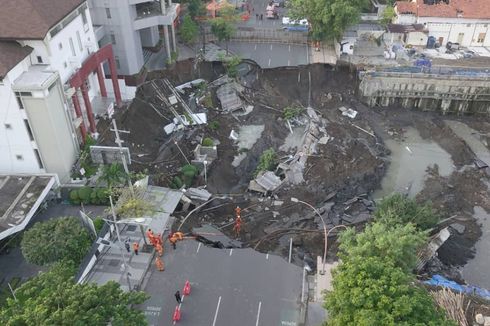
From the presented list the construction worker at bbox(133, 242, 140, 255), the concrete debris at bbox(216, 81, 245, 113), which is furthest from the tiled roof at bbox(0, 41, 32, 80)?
the concrete debris at bbox(216, 81, 245, 113)

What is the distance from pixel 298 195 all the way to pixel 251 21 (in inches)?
1448

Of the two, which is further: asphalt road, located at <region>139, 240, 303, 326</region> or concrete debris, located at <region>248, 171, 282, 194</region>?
concrete debris, located at <region>248, 171, 282, 194</region>

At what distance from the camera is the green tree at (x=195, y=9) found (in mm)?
58594

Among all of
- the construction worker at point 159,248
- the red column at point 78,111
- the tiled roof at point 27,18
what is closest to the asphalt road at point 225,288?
the construction worker at point 159,248

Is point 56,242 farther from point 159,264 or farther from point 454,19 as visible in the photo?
point 454,19

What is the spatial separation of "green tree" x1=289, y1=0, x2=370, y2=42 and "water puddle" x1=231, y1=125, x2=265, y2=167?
1669 cm

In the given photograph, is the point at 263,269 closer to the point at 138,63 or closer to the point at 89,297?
the point at 89,297

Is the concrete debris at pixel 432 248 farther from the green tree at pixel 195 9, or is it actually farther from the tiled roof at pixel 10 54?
the green tree at pixel 195 9

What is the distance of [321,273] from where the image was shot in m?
29.2

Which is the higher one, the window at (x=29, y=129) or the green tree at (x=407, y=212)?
the window at (x=29, y=129)

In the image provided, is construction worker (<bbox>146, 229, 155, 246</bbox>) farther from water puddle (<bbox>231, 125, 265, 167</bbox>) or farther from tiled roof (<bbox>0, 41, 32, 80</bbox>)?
tiled roof (<bbox>0, 41, 32, 80</bbox>)

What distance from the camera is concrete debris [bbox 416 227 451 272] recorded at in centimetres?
3180

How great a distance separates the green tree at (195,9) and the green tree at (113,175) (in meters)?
31.8

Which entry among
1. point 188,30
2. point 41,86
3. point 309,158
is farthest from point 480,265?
point 188,30
